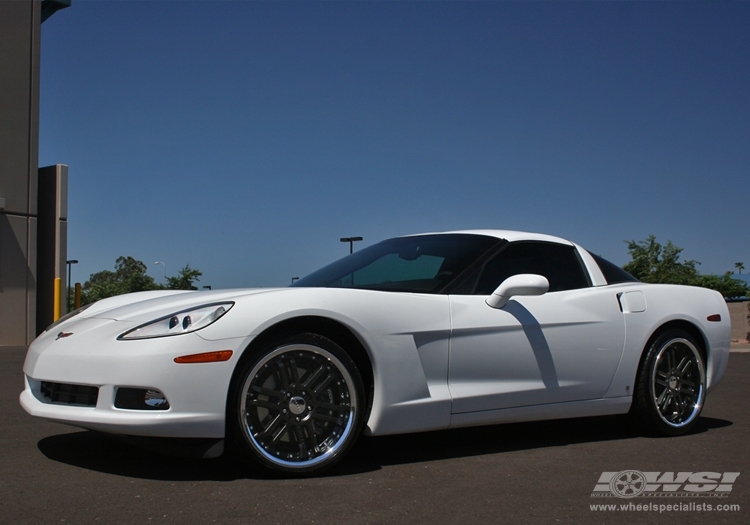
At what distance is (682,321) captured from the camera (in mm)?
5477

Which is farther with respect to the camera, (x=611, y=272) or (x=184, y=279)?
(x=184, y=279)

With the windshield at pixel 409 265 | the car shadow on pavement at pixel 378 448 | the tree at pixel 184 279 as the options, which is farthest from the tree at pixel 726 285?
the windshield at pixel 409 265

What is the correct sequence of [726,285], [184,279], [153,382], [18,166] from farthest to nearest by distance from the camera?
[726,285], [184,279], [18,166], [153,382]

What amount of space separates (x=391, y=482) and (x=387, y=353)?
26.3 inches

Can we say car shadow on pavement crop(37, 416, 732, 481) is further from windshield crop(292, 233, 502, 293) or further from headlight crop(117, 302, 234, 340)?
windshield crop(292, 233, 502, 293)

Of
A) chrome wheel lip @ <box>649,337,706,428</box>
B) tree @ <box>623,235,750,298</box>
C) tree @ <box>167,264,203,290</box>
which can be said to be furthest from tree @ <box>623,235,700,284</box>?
chrome wheel lip @ <box>649,337,706,428</box>

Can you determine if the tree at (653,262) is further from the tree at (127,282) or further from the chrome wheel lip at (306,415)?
the chrome wheel lip at (306,415)

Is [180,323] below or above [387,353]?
above

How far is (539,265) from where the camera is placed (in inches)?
203

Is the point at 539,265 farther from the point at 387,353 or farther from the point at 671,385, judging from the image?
the point at 387,353

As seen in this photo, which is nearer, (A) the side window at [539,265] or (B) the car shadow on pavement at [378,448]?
(B) the car shadow on pavement at [378,448]

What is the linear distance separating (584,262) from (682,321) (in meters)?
0.82

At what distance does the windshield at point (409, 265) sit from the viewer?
467 centimetres

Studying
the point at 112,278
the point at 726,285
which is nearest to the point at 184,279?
the point at 112,278
